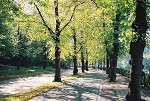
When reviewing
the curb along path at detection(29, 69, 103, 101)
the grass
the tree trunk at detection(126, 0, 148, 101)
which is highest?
the tree trunk at detection(126, 0, 148, 101)

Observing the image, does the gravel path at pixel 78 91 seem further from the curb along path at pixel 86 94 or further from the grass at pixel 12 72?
the grass at pixel 12 72

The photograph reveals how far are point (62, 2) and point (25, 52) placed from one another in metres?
34.6

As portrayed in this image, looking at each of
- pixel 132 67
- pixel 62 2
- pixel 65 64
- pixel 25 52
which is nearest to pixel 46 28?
pixel 62 2

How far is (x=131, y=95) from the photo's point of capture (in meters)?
13.9

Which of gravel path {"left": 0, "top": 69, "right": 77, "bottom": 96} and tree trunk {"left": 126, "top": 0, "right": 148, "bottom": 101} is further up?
tree trunk {"left": 126, "top": 0, "right": 148, "bottom": 101}

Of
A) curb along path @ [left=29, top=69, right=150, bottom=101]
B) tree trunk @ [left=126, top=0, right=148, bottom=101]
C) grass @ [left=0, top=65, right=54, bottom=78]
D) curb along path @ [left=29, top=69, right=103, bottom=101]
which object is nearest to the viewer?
tree trunk @ [left=126, top=0, right=148, bottom=101]

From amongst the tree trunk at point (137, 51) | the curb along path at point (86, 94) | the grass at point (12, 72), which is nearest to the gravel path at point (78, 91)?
the curb along path at point (86, 94)

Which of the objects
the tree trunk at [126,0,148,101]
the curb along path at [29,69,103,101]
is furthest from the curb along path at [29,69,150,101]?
the tree trunk at [126,0,148,101]

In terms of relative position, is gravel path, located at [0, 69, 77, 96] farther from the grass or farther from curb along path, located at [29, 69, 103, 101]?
the grass

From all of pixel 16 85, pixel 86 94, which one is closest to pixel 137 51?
pixel 86 94

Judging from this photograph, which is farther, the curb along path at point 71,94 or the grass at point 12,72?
the grass at point 12,72

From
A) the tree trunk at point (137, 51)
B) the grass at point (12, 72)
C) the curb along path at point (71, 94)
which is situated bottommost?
the curb along path at point (71, 94)

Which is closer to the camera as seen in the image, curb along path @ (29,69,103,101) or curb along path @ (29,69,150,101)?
curb along path @ (29,69,103,101)

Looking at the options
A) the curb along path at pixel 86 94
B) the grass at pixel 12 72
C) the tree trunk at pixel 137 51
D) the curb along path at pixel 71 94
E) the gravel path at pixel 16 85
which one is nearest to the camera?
the tree trunk at pixel 137 51
